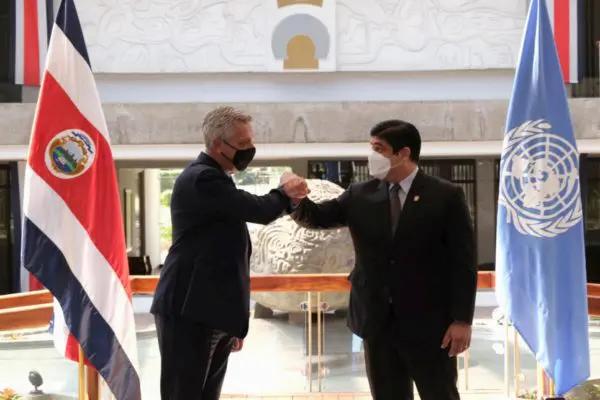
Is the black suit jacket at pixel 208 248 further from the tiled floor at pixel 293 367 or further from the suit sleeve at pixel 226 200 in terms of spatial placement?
the tiled floor at pixel 293 367

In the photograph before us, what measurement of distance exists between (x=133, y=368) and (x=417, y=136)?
1.61 meters

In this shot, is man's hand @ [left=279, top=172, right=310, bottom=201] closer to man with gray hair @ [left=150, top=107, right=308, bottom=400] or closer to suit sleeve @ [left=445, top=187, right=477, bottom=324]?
man with gray hair @ [left=150, top=107, right=308, bottom=400]

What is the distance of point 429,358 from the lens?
2938 mm

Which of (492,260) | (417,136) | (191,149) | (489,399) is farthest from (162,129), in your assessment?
(417,136)

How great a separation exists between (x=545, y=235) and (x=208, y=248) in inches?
67.0

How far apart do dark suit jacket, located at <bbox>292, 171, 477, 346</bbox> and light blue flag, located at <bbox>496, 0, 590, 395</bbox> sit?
2.95 ft

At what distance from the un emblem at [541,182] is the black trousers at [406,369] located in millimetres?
1009

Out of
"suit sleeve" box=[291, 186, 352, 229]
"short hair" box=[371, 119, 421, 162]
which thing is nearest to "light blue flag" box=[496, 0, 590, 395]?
"short hair" box=[371, 119, 421, 162]

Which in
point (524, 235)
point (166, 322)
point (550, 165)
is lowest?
point (166, 322)

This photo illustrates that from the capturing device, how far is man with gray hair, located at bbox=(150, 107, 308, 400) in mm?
2850

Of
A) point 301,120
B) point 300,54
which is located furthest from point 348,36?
point 301,120

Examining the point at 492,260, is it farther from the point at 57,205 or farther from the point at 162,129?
the point at 57,205

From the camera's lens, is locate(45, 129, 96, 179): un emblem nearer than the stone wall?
Yes

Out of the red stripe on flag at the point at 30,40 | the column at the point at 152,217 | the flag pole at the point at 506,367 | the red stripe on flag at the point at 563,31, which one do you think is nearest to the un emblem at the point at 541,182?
the flag pole at the point at 506,367
